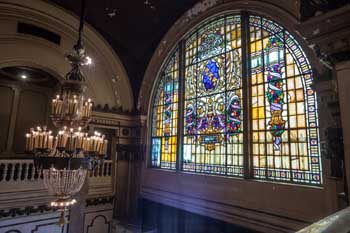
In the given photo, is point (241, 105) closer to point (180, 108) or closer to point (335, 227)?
point (180, 108)

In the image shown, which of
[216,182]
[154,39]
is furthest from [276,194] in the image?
[154,39]

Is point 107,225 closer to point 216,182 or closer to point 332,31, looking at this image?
point 216,182

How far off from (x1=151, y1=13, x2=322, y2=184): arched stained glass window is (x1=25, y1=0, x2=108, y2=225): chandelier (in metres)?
2.44

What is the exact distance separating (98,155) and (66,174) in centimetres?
44

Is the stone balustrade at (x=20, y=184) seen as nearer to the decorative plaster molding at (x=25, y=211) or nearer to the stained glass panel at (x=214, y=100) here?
the decorative plaster molding at (x=25, y=211)

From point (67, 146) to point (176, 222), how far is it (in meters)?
3.35

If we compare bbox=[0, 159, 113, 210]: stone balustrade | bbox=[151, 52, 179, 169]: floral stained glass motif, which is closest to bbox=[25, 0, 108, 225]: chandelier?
bbox=[0, 159, 113, 210]: stone balustrade

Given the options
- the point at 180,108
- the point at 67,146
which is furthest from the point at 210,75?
the point at 67,146

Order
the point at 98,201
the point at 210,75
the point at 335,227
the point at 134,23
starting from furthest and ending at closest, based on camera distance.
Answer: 1. the point at 98,201
2. the point at 134,23
3. the point at 210,75
4. the point at 335,227

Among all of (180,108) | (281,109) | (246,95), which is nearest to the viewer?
(281,109)

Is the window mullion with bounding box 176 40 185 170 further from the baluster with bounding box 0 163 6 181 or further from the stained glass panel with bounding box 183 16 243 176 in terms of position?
the baluster with bounding box 0 163 6 181

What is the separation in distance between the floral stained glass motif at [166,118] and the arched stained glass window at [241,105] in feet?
0.09

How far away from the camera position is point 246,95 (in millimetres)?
4098

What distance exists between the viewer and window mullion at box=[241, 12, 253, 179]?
12.8 feet
